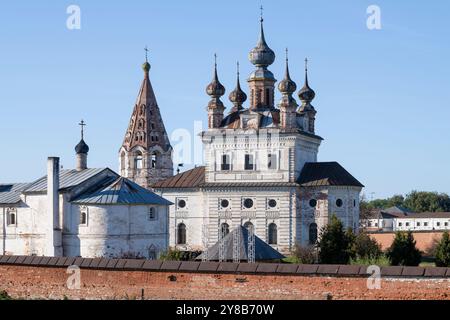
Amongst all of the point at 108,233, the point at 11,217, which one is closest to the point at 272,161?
the point at 108,233

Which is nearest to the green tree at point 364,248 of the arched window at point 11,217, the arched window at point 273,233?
the arched window at point 273,233

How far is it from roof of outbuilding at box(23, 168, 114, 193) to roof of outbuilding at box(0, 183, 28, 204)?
0.53 metres

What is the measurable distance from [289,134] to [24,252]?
14107 millimetres

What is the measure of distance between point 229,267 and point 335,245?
14482mm

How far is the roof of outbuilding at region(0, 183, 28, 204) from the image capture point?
114 feet

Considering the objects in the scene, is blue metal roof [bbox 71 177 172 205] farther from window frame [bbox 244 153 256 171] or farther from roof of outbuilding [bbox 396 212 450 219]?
roof of outbuilding [bbox 396 212 450 219]

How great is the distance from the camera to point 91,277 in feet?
67.1

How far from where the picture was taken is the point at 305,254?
121ft

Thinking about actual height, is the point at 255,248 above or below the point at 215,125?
below

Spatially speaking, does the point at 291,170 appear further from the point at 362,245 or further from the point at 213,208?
the point at 362,245

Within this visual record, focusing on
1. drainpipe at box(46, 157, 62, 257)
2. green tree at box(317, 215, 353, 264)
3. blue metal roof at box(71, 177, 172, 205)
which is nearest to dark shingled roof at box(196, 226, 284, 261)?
green tree at box(317, 215, 353, 264)

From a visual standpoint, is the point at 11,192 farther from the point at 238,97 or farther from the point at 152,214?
the point at 238,97

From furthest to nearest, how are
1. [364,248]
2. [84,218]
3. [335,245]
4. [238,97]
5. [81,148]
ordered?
[238,97], [81,148], [364,248], [335,245], [84,218]
